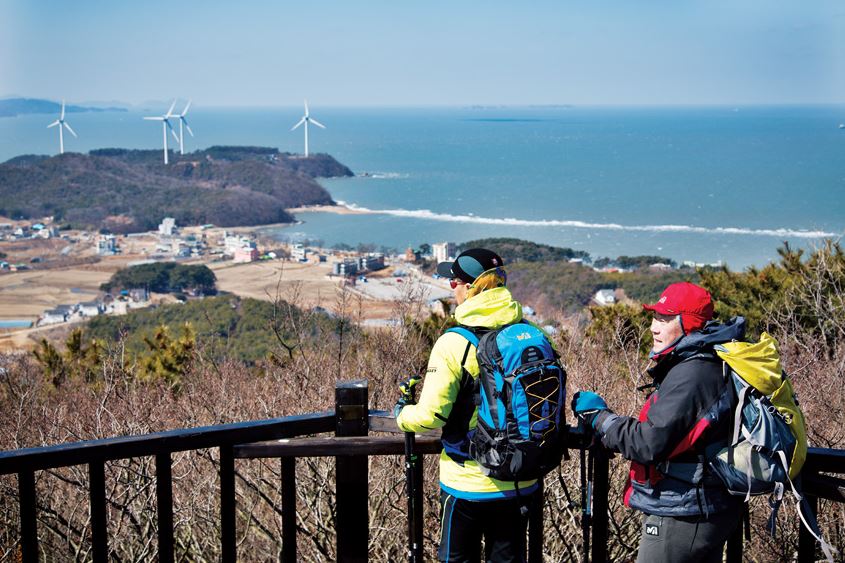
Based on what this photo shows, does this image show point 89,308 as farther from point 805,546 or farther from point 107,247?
point 805,546

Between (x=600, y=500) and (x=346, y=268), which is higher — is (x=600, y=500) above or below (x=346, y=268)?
above

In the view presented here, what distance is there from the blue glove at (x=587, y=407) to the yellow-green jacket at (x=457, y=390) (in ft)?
0.97

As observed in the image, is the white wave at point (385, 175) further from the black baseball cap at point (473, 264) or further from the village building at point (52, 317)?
the black baseball cap at point (473, 264)

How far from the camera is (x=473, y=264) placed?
3.24 meters

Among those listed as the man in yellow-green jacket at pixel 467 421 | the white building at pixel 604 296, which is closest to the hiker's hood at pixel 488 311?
the man in yellow-green jacket at pixel 467 421

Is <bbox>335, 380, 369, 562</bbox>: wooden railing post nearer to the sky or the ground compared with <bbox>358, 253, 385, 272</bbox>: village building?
nearer to the sky

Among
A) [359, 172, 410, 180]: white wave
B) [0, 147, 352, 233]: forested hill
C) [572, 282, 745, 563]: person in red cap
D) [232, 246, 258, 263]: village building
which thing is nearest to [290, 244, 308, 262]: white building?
[232, 246, 258, 263]: village building

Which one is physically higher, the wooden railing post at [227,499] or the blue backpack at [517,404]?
the blue backpack at [517,404]

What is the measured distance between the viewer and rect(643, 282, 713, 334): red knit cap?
2871 mm

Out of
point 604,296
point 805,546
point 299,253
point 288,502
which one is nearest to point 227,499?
point 288,502

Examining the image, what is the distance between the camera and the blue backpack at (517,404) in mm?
2895

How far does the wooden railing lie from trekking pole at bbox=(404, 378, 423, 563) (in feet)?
0.10

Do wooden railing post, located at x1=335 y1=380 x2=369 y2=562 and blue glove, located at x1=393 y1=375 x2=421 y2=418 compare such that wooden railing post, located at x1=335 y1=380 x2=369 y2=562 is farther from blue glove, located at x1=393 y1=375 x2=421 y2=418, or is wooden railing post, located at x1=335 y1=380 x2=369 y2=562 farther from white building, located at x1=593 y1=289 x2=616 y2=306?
white building, located at x1=593 y1=289 x2=616 y2=306

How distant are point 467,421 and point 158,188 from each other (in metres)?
136
